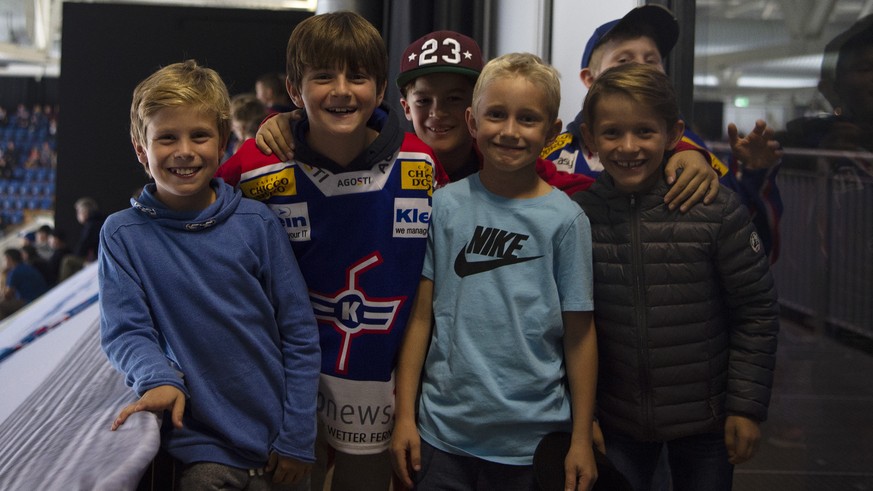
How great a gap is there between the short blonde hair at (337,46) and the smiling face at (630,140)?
1.50 feet

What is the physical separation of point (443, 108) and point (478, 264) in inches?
20.6

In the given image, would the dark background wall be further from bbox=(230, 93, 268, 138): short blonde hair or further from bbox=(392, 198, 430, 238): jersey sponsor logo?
bbox=(392, 198, 430, 238): jersey sponsor logo

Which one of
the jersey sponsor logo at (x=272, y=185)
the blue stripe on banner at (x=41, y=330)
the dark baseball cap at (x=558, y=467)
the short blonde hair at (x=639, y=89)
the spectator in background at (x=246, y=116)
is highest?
the spectator in background at (x=246, y=116)

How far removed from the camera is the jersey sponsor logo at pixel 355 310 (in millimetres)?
1451

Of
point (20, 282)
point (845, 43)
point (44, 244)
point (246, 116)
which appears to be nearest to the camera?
point (845, 43)

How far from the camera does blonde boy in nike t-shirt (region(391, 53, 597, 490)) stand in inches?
53.6

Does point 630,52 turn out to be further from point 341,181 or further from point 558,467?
point 558,467

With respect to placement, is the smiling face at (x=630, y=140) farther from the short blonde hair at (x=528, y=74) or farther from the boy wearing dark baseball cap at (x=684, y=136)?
the boy wearing dark baseball cap at (x=684, y=136)

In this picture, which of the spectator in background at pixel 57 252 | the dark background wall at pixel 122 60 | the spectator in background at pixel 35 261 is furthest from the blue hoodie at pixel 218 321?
the spectator in background at pixel 35 261

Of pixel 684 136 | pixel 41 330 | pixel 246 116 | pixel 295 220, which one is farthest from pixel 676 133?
pixel 246 116

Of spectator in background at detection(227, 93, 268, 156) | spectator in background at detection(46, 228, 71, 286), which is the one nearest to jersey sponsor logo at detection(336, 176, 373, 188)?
spectator in background at detection(227, 93, 268, 156)

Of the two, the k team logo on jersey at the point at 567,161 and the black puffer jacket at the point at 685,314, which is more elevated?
the k team logo on jersey at the point at 567,161

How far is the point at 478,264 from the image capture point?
1396 millimetres

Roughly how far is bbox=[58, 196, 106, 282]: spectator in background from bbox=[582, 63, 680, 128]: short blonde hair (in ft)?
16.8
